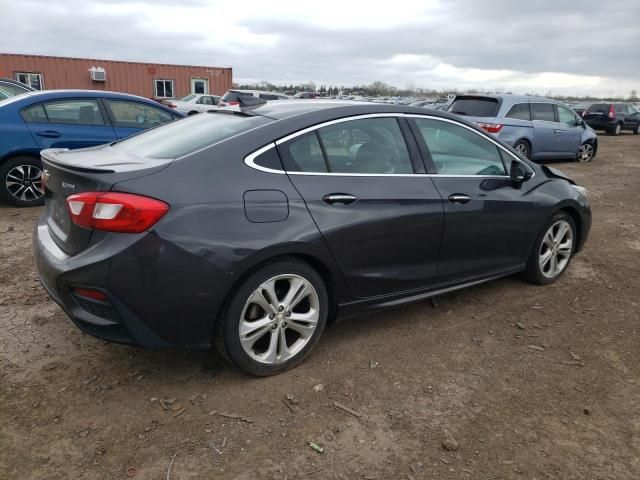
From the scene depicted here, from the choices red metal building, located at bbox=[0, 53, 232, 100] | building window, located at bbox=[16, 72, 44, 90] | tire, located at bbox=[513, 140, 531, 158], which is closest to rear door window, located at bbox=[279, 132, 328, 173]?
tire, located at bbox=[513, 140, 531, 158]

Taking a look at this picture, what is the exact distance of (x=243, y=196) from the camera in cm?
272

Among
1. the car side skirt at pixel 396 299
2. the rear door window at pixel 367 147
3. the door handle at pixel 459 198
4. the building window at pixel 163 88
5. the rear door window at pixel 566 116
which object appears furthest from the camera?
the building window at pixel 163 88

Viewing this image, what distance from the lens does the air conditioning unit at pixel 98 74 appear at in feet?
86.8

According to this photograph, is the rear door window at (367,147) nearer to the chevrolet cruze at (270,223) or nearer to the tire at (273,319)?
the chevrolet cruze at (270,223)

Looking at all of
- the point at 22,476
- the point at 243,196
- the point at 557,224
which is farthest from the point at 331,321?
the point at 557,224

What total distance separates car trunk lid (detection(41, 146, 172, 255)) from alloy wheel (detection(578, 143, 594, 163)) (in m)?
13.5

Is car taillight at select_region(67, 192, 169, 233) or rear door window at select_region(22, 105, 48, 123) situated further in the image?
rear door window at select_region(22, 105, 48, 123)

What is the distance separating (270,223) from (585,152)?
13.5 m

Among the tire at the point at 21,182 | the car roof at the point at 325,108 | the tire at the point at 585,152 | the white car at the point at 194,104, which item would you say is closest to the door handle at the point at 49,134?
the tire at the point at 21,182

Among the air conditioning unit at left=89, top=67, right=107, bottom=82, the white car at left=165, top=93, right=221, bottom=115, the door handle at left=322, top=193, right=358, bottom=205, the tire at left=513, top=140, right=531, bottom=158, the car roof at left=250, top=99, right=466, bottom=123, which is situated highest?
the air conditioning unit at left=89, top=67, right=107, bottom=82

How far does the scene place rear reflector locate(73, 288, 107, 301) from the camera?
2.51m

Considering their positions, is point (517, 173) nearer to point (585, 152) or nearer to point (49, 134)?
point (49, 134)

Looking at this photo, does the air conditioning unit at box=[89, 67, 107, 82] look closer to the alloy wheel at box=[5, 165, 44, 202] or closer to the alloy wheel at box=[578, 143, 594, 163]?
the alloy wheel at box=[5, 165, 44, 202]

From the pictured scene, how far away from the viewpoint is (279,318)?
292 cm
